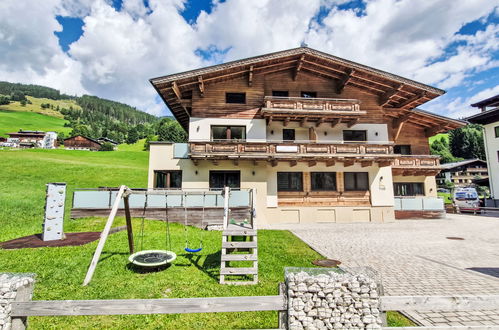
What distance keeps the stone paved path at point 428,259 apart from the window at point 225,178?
698 cm

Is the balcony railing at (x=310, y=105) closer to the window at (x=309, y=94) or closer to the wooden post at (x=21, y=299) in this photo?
the window at (x=309, y=94)

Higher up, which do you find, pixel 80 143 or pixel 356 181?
pixel 80 143

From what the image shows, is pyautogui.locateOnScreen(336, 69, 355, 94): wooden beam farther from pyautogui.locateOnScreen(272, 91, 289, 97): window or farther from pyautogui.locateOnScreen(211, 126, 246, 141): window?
pyautogui.locateOnScreen(211, 126, 246, 141): window

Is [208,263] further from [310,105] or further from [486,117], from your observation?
[486,117]

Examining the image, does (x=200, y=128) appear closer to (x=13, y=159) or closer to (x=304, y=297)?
(x=304, y=297)

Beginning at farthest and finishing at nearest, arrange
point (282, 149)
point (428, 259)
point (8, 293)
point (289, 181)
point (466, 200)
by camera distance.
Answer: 1. point (466, 200)
2. point (289, 181)
3. point (282, 149)
4. point (428, 259)
5. point (8, 293)

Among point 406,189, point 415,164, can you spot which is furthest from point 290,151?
point 406,189

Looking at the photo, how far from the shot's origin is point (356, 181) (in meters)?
21.6

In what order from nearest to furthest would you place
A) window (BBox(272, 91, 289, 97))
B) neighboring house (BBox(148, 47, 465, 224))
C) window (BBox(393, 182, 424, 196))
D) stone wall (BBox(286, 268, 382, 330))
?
stone wall (BBox(286, 268, 382, 330))
neighboring house (BBox(148, 47, 465, 224))
window (BBox(272, 91, 289, 97))
window (BBox(393, 182, 424, 196))

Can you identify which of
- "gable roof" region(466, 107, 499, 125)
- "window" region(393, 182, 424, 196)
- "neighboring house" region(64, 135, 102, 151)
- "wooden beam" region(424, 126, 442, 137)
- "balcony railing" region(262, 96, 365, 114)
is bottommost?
"window" region(393, 182, 424, 196)

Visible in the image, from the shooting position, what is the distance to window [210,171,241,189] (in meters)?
20.0

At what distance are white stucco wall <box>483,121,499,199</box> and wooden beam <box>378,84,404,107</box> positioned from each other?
2011 cm

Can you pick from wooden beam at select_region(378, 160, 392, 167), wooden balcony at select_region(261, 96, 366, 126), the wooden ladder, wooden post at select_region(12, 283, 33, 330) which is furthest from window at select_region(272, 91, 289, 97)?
wooden post at select_region(12, 283, 33, 330)

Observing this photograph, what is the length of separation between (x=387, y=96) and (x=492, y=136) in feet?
69.1
